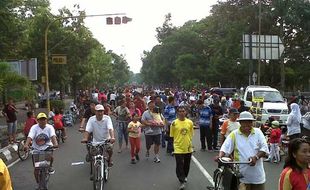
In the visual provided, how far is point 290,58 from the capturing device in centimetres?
4775

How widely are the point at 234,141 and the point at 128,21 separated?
52.1 feet

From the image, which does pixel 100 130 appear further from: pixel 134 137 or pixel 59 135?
pixel 59 135

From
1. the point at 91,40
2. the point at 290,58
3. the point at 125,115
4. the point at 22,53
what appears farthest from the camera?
the point at 290,58

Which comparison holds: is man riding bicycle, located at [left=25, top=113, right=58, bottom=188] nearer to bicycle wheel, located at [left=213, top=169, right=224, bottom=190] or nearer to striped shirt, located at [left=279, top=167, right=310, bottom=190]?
bicycle wheel, located at [left=213, top=169, right=224, bottom=190]

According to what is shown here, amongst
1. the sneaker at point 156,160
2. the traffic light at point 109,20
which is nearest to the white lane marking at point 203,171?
the sneaker at point 156,160

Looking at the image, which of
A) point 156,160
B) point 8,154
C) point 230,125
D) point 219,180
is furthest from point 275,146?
point 8,154

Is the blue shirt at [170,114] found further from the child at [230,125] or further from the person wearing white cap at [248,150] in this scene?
the person wearing white cap at [248,150]

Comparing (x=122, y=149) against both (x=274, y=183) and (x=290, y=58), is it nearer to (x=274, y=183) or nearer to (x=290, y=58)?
(x=274, y=183)

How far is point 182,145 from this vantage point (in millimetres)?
9883

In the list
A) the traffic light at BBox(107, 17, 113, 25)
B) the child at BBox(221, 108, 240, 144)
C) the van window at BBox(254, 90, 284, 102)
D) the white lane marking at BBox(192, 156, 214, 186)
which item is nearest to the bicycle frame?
the white lane marking at BBox(192, 156, 214, 186)

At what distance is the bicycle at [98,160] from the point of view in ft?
30.7

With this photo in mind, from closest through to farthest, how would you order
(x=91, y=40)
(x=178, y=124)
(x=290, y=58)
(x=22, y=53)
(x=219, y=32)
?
1. (x=178, y=124)
2. (x=22, y=53)
3. (x=91, y=40)
4. (x=290, y=58)
5. (x=219, y=32)

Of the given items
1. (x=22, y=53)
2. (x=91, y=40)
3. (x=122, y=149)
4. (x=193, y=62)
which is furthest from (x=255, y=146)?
(x=193, y=62)

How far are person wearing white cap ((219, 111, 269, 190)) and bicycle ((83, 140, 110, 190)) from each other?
3471 millimetres
